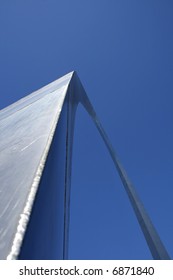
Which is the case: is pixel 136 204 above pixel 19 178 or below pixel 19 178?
above

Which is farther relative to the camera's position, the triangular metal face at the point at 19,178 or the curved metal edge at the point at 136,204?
the curved metal edge at the point at 136,204

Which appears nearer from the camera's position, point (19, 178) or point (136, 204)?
point (19, 178)

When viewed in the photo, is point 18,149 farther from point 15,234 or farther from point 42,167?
point 15,234

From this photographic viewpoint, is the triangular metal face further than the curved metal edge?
No

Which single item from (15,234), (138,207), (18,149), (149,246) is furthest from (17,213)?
(138,207)

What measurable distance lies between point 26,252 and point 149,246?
21.0 ft

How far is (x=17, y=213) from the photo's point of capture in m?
1.74

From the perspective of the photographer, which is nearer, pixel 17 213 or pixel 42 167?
pixel 17 213
